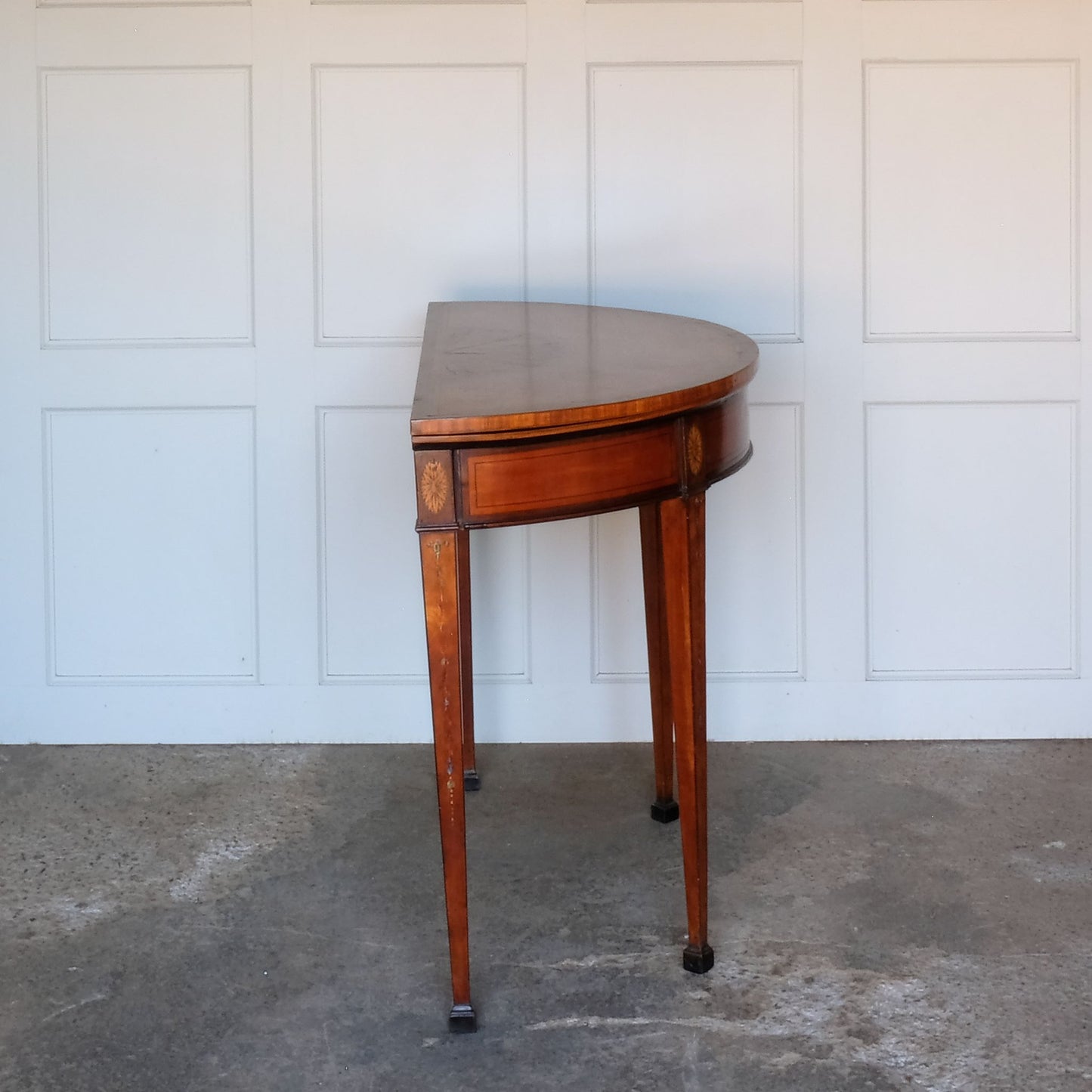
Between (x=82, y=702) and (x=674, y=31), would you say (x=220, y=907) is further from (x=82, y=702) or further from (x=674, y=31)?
(x=674, y=31)

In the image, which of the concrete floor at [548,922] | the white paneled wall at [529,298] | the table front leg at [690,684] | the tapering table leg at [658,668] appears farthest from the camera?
the white paneled wall at [529,298]

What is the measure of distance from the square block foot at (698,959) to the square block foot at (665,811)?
60 cm

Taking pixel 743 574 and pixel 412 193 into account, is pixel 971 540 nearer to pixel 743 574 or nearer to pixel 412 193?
pixel 743 574

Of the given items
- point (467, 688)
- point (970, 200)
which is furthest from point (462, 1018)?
point (970, 200)

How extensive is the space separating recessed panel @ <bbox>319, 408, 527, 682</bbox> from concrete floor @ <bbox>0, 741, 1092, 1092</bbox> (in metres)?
0.22

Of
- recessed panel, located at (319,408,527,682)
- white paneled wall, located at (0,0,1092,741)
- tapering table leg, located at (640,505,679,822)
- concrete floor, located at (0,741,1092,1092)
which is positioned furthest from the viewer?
recessed panel, located at (319,408,527,682)

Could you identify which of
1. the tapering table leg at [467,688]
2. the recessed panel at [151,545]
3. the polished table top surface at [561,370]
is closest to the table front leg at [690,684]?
the polished table top surface at [561,370]

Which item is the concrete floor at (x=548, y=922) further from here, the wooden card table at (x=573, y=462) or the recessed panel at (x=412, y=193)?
the recessed panel at (x=412, y=193)

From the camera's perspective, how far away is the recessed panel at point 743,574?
3146mm

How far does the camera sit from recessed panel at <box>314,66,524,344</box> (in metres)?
3.03

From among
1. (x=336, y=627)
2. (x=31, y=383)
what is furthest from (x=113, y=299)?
(x=336, y=627)

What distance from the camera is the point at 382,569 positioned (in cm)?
317

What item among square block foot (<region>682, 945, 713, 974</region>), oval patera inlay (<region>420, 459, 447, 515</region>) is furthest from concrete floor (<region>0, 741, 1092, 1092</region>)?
oval patera inlay (<region>420, 459, 447, 515</region>)

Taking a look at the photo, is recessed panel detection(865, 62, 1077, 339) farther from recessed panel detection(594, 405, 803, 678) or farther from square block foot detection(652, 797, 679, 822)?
square block foot detection(652, 797, 679, 822)
